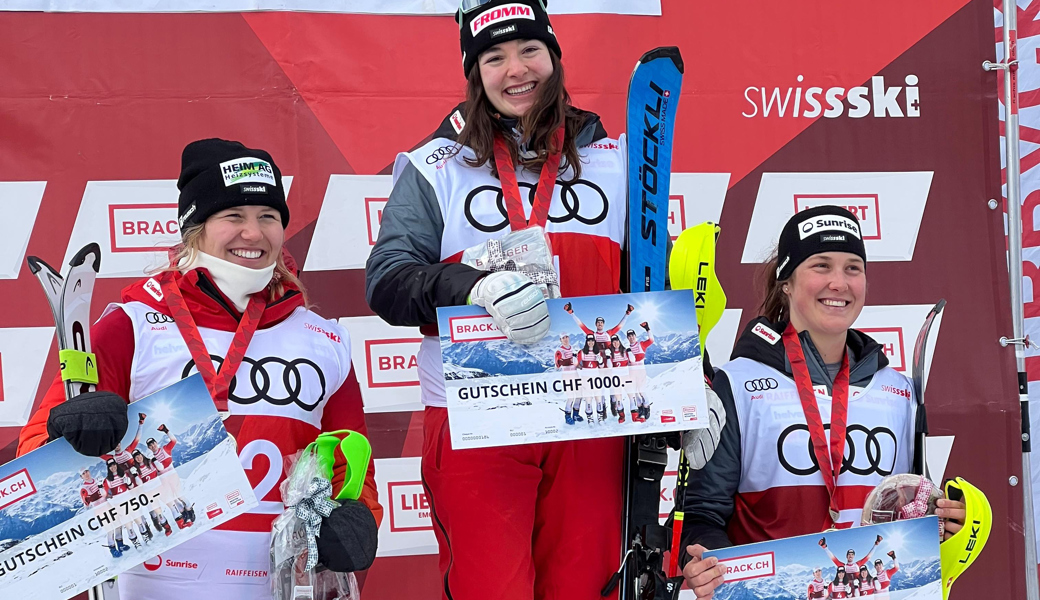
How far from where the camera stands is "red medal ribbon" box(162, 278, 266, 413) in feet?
7.50

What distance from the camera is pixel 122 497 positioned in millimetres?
2066

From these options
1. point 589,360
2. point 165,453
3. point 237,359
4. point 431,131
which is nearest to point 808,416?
point 589,360

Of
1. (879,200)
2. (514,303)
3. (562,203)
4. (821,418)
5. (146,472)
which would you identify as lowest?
(146,472)

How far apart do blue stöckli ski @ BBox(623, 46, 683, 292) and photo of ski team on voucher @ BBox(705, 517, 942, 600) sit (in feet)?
2.35

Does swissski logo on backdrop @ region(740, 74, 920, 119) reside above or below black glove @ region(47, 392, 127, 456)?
above

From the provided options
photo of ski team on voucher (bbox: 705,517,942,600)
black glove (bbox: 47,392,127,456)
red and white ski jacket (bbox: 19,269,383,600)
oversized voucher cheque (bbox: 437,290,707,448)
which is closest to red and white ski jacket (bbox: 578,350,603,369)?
oversized voucher cheque (bbox: 437,290,707,448)

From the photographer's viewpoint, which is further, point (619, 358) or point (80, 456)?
point (619, 358)

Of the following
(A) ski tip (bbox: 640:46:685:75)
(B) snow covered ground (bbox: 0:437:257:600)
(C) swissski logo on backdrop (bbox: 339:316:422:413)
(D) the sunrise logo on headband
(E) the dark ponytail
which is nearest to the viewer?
(B) snow covered ground (bbox: 0:437:257:600)

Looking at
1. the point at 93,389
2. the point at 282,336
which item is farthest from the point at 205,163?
the point at 93,389

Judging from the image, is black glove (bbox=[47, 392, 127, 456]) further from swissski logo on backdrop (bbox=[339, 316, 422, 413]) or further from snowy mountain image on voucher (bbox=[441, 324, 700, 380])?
swissski logo on backdrop (bbox=[339, 316, 422, 413])

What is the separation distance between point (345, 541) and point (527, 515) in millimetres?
456

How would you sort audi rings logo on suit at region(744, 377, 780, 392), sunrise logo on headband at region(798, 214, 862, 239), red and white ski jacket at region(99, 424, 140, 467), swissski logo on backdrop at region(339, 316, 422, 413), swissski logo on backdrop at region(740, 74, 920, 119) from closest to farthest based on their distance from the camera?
1. red and white ski jacket at region(99, 424, 140, 467)
2. audi rings logo on suit at region(744, 377, 780, 392)
3. sunrise logo on headband at region(798, 214, 862, 239)
4. swissski logo on backdrop at region(339, 316, 422, 413)
5. swissski logo on backdrop at region(740, 74, 920, 119)

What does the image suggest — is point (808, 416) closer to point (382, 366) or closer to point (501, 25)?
point (501, 25)

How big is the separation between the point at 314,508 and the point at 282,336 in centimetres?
47
